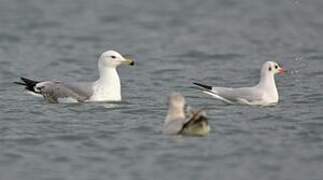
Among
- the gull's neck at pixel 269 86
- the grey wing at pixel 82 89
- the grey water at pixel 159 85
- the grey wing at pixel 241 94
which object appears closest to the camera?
the grey water at pixel 159 85

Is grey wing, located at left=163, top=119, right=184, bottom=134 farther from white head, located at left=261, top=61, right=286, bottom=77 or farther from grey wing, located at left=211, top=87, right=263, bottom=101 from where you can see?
white head, located at left=261, top=61, right=286, bottom=77

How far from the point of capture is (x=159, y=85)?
18641 millimetres

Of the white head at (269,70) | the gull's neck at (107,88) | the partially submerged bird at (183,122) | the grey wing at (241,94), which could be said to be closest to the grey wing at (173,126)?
the partially submerged bird at (183,122)

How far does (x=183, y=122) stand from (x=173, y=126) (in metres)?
0.24

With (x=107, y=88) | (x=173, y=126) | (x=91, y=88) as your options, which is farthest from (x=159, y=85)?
(x=173, y=126)

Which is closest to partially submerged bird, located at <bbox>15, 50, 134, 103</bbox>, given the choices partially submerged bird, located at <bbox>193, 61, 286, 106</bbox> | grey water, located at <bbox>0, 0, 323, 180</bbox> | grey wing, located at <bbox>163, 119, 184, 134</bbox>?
grey water, located at <bbox>0, 0, 323, 180</bbox>

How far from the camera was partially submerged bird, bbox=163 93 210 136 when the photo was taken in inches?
500

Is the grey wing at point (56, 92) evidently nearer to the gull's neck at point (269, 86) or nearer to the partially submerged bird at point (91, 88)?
the partially submerged bird at point (91, 88)

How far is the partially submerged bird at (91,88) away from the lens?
52.6 ft

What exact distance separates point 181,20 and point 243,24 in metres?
1.90

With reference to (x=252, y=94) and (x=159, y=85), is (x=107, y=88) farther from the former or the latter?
(x=159, y=85)

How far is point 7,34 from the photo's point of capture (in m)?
26.6

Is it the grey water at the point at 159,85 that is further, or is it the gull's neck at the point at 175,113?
the gull's neck at the point at 175,113

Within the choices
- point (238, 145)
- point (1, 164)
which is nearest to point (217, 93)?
point (238, 145)
